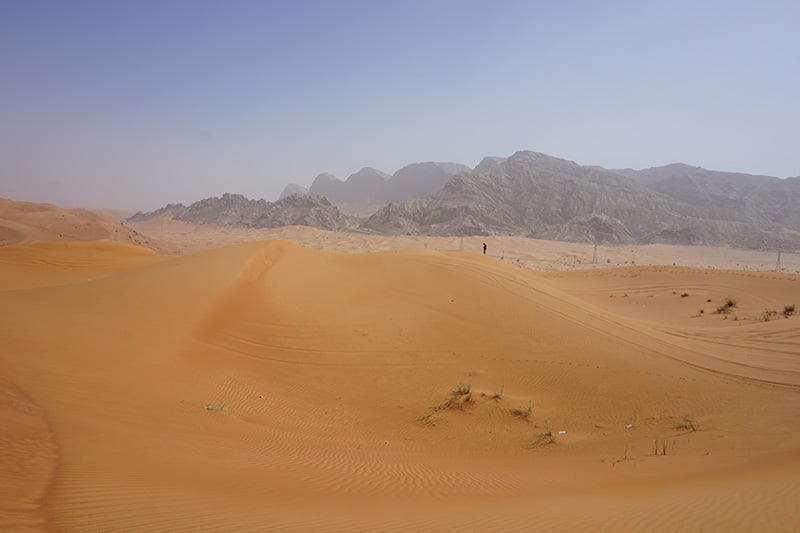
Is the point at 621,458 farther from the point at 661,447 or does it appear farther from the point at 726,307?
the point at 726,307

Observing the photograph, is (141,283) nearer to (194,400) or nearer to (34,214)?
(194,400)

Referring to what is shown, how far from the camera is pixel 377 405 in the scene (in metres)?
8.21

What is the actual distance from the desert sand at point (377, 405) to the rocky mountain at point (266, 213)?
4978cm

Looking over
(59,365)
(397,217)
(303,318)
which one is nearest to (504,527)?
(59,365)

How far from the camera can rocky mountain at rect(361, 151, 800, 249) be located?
56863mm

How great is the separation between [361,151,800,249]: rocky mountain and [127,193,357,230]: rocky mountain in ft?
20.2

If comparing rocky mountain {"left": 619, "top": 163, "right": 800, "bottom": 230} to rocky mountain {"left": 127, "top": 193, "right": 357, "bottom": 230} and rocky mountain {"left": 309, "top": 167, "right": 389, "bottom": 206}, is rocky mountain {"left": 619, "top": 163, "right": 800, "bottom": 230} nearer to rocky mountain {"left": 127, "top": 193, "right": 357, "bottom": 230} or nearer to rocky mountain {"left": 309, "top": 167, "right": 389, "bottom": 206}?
rocky mountain {"left": 127, "top": 193, "right": 357, "bottom": 230}

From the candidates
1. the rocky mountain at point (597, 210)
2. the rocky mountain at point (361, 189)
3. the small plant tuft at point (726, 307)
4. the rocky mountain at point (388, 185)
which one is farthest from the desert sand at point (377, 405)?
the rocky mountain at point (361, 189)

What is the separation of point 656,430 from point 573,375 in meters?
2.34

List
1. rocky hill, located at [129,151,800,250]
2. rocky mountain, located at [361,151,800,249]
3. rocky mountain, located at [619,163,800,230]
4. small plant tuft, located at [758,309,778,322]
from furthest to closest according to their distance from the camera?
rocky mountain, located at [619,163,800,230] < rocky hill, located at [129,151,800,250] < rocky mountain, located at [361,151,800,249] < small plant tuft, located at [758,309,778,322]

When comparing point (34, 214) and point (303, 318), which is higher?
point (34, 214)

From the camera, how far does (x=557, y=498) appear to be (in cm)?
420

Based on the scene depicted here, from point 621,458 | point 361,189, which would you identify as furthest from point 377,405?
point 361,189

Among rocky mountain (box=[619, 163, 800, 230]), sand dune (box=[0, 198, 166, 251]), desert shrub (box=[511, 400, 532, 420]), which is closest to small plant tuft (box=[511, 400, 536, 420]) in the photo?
desert shrub (box=[511, 400, 532, 420])
